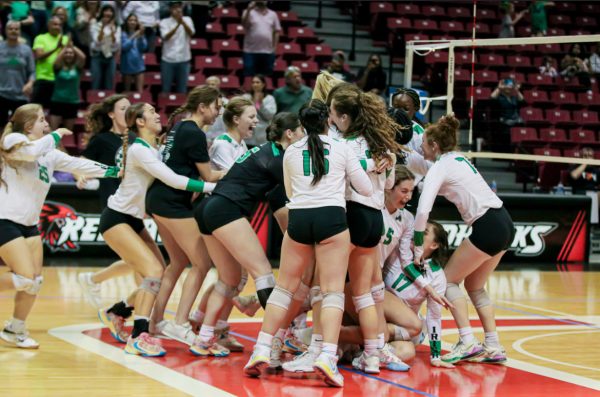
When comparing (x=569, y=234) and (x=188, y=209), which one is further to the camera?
(x=569, y=234)

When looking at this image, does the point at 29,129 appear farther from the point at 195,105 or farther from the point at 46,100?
the point at 46,100

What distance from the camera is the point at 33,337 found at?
793cm

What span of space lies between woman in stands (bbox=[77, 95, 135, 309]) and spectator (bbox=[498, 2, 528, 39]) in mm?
11957

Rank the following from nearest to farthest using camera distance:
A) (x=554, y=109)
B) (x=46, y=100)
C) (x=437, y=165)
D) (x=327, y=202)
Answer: (x=327, y=202) → (x=437, y=165) → (x=46, y=100) → (x=554, y=109)

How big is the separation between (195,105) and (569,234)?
26.9ft

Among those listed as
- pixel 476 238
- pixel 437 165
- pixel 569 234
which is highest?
pixel 437 165

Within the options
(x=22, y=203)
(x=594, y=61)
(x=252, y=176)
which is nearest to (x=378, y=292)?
(x=252, y=176)

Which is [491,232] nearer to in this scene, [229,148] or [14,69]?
[229,148]

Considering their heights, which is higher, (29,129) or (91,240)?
(29,129)

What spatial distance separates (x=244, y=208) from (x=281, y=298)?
0.81 m

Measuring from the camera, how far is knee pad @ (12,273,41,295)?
291 inches

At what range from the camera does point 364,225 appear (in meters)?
6.60

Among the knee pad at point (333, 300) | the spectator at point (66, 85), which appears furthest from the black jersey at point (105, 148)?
the spectator at point (66, 85)

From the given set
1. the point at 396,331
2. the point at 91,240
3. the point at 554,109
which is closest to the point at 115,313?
the point at 396,331
